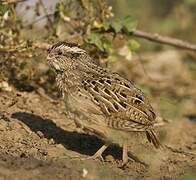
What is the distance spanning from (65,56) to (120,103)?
0.86 metres

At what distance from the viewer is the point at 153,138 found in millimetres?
7629

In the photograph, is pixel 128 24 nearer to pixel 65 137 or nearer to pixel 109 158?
pixel 65 137

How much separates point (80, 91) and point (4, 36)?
221cm

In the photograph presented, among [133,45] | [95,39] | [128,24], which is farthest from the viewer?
[133,45]

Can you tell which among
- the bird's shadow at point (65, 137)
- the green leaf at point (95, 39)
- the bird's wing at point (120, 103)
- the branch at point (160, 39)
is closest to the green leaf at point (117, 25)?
the green leaf at point (95, 39)

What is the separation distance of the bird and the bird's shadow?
1.29 feet

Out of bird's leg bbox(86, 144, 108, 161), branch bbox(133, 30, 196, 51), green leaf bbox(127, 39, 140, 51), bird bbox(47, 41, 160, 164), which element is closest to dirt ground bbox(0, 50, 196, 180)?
bird's leg bbox(86, 144, 108, 161)

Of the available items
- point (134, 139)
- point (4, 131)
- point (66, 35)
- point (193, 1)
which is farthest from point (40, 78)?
point (193, 1)

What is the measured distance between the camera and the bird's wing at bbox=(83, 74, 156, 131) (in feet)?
23.9

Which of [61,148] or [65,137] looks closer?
[61,148]

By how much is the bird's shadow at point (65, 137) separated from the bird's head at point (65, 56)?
2.93 feet

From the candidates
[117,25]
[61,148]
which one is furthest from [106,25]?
[61,148]

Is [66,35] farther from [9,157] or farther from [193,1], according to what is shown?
[193,1]

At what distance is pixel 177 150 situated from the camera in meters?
8.53
